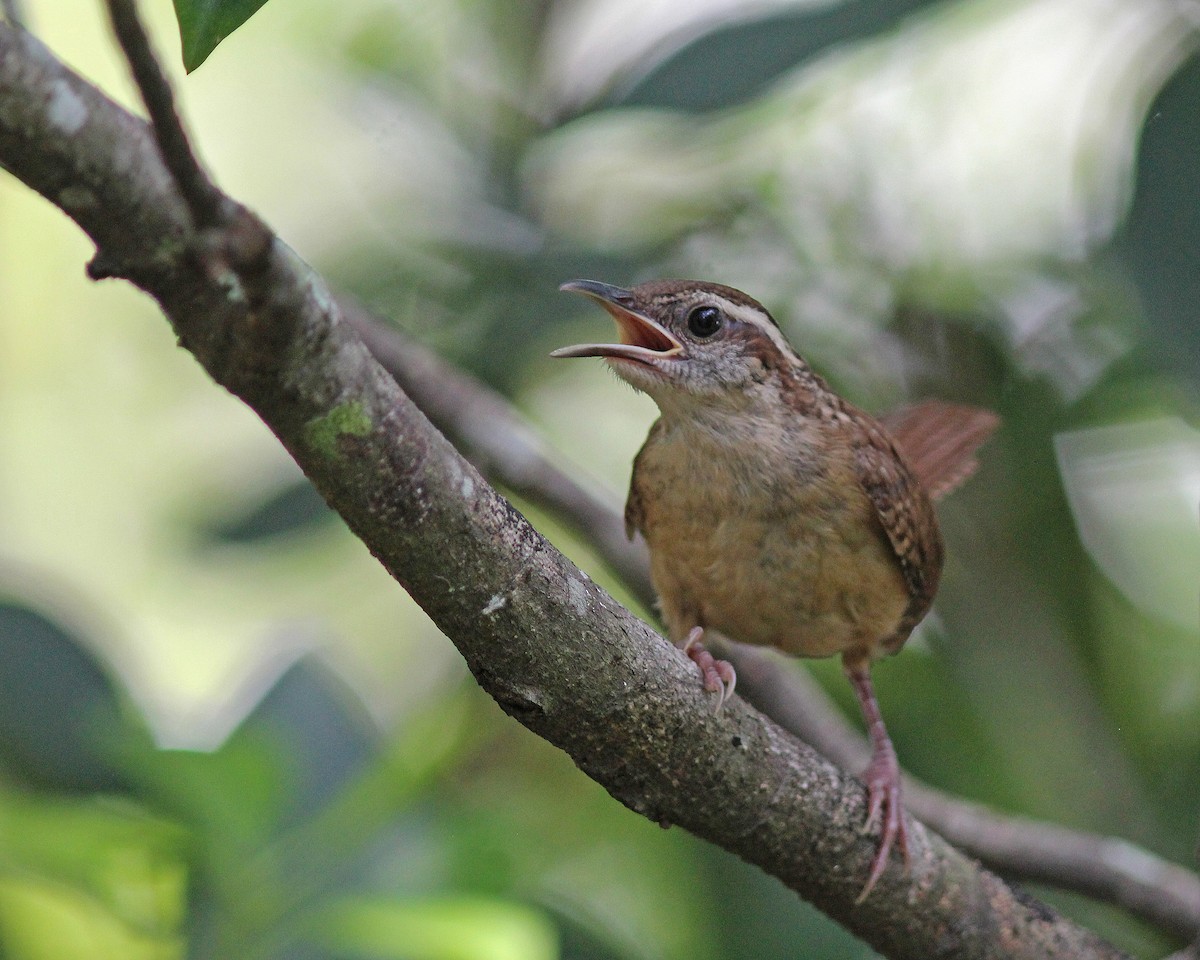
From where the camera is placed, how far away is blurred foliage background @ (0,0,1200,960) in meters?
2.86

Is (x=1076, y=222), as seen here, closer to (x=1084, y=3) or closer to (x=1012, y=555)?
(x=1084, y=3)

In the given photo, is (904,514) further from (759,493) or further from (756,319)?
(756,319)

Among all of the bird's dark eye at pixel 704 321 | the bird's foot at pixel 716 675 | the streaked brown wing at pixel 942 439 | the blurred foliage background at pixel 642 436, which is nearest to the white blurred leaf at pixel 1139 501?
the blurred foliage background at pixel 642 436

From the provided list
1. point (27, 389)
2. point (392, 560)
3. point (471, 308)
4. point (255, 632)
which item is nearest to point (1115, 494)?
point (471, 308)

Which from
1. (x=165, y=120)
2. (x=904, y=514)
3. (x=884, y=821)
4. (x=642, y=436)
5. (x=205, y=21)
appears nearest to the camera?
(x=165, y=120)

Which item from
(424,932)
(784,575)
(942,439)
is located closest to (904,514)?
(784,575)

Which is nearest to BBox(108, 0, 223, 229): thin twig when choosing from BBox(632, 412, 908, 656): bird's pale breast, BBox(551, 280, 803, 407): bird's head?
BBox(551, 280, 803, 407): bird's head

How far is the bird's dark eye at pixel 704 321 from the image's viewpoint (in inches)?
130

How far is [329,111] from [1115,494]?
135 inches

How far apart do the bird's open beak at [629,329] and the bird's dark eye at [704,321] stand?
0.06m

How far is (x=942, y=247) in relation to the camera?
3867 mm

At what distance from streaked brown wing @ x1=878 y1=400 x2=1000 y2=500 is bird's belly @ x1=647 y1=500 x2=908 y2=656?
0.45 metres

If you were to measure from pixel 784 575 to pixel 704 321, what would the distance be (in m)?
0.65

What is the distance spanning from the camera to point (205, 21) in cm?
133
